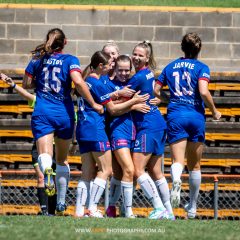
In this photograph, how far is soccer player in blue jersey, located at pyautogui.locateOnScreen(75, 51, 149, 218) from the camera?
10969 millimetres

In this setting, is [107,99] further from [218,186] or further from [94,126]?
[218,186]

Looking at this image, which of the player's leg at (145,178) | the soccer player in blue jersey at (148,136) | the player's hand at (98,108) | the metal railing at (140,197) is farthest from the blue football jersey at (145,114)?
the metal railing at (140,197)

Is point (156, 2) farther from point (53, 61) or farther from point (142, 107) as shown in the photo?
point (53, 61)

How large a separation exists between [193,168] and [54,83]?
5.84 ft

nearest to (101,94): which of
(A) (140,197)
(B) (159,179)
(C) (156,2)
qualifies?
(B) (159,179)

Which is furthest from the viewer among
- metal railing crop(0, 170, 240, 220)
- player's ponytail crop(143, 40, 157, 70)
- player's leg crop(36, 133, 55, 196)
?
metal railing crop(0, 170, 240, 220)

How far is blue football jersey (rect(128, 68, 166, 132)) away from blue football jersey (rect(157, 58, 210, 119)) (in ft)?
0.53

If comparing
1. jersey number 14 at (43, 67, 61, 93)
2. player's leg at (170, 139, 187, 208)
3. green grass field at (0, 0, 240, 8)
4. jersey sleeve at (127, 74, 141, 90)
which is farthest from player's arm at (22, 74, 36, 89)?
green grass field at (0, 0, 240, 8)

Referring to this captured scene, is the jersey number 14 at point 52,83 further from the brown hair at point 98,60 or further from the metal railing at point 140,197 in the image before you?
the metal railing at point 140,197

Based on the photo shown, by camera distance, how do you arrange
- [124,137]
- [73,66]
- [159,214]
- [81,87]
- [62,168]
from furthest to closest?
[62,168] < [159,214] < [124,137] < [73,66] < [81,87]

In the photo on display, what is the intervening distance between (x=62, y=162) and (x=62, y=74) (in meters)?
1.00

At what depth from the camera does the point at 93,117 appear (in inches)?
434

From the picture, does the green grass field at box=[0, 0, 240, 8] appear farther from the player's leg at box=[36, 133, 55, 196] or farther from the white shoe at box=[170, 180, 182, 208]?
the white shoe at box=[170, 180, 182, 208]

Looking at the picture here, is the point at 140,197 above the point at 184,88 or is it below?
below
